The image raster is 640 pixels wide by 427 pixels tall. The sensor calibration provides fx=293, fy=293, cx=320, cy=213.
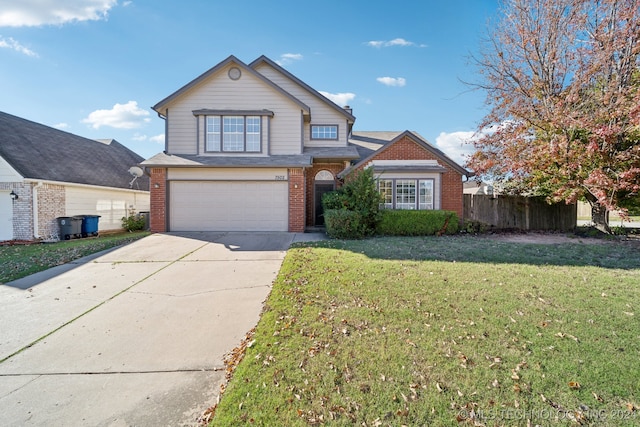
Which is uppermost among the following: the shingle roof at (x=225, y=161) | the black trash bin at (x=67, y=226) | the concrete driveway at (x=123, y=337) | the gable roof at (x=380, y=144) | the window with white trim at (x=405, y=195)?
the gable roof at (x=380, y=144)

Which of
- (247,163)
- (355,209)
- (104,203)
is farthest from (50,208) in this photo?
(355,209)

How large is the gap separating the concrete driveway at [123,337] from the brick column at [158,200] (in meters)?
5.44

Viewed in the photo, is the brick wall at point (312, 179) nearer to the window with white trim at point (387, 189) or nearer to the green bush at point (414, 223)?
the window with white trim at point (387, 189)

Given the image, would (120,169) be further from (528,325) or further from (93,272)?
(528,325)

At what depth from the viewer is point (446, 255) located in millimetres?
8148

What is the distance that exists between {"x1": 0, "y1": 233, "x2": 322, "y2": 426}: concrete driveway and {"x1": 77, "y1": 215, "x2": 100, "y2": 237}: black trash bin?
24.7 ft

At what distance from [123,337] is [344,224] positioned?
26.7ft

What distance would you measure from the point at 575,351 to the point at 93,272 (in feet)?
29.7

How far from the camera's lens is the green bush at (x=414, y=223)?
1218cm

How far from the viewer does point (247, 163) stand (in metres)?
12.8

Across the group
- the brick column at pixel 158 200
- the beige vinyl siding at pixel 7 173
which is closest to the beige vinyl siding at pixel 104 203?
the beige vinyl siding at pixel 7 173

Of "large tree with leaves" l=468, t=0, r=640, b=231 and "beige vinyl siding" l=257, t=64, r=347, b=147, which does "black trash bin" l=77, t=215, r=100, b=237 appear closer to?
"beige vinyl siding" l=257, t=64, r=347, b=147

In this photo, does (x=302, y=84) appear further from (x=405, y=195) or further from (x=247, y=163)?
(x=405, y=195)

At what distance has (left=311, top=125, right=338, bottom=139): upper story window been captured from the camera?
15.8m
